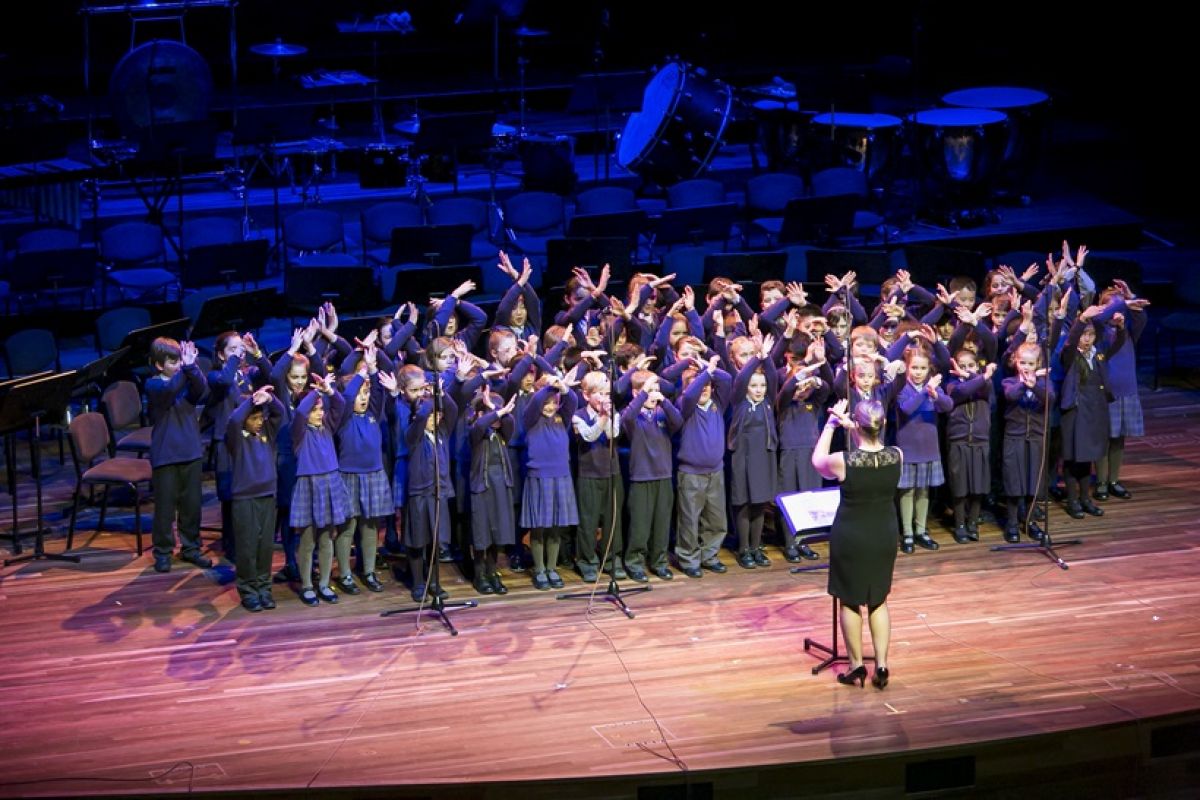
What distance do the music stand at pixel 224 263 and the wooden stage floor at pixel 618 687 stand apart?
2517 mm

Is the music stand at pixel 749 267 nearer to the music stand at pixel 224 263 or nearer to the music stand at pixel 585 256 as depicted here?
the music stand at pixel 585 256

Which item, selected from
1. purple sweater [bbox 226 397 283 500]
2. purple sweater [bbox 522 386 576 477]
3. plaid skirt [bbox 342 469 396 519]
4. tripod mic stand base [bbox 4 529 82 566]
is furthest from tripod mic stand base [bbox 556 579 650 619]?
tripod mic stand base [bbox 4 529 82 566]

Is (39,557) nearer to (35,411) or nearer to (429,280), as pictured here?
(35,411)

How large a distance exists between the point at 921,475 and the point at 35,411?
526cm

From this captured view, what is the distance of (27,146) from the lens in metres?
12.7

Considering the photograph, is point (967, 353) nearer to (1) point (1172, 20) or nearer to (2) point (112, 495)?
(2) point (112, 495)

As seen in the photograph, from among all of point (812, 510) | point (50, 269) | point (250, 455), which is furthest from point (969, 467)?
point (50, 269)

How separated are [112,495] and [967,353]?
223 inches

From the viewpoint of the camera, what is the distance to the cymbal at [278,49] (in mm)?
14688

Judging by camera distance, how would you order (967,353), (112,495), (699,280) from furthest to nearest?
1. (699,280)
2. (112,495)
3. (967,353)

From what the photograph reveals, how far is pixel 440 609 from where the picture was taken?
8.99 metres

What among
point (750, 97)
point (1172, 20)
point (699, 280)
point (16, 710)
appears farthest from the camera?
point (1172, 20)

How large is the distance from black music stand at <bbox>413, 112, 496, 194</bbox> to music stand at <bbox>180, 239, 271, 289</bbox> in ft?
5.86

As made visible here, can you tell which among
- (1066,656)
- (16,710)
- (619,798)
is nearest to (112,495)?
(16,710)
